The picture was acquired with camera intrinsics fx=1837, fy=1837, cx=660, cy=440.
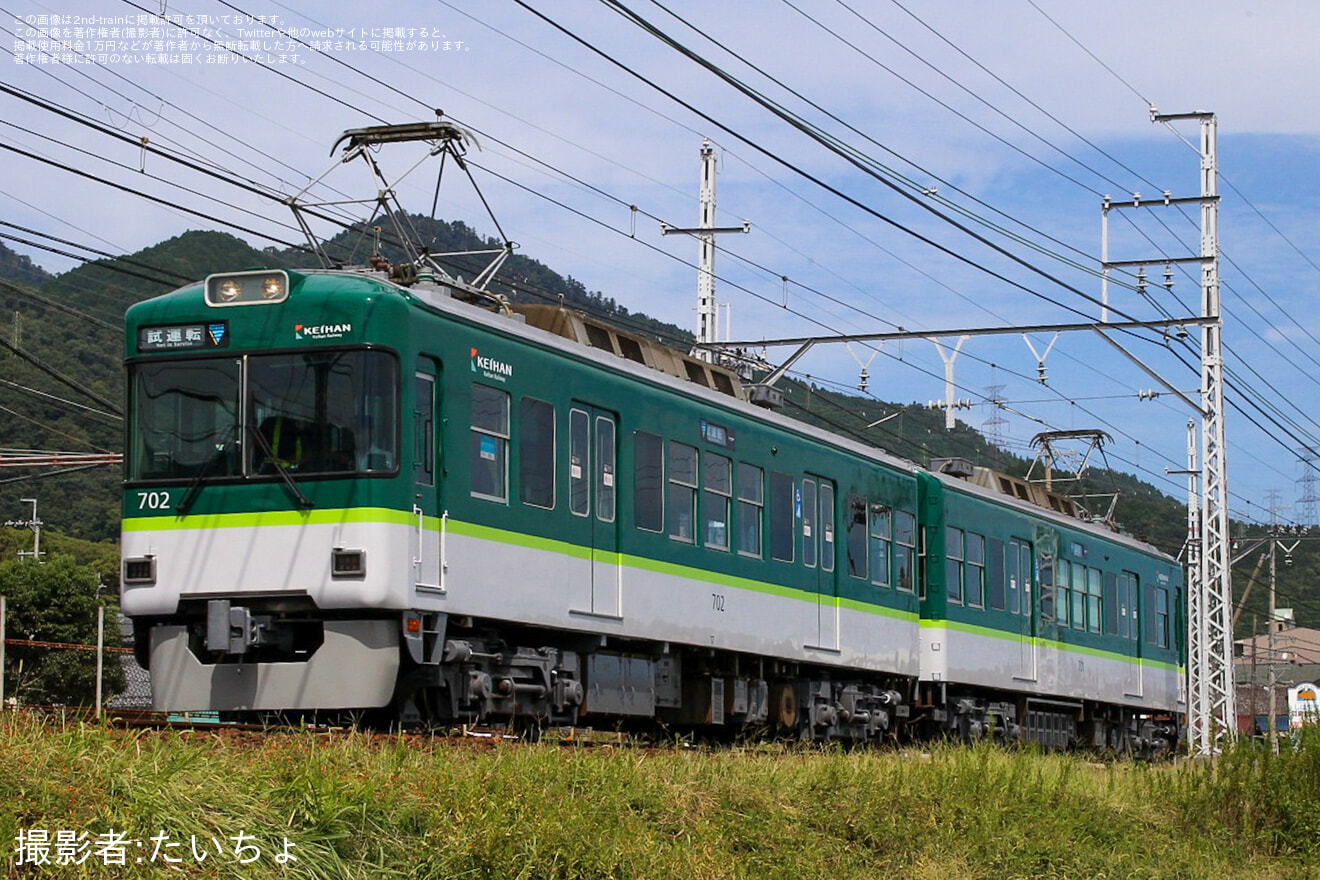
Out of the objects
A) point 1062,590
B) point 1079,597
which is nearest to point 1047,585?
point 1062,590

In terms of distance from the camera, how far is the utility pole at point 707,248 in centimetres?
3158

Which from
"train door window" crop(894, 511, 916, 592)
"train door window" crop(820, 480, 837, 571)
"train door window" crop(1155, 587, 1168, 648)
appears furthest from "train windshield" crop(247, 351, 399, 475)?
"train door window" crop(1155, 587, 1168, 648)

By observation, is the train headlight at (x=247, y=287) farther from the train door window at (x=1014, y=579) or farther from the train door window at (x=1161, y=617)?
the train door window at (x=1161, y=617)

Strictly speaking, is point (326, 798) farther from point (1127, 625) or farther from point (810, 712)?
point (1127, 625)

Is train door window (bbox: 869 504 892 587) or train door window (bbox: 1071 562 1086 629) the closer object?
train door window (bbox: 869 504 892 587)

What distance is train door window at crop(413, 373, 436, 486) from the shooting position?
1270cm

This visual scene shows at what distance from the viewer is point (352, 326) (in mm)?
12750

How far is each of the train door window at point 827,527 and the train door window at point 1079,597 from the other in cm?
819

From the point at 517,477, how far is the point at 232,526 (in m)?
2.17

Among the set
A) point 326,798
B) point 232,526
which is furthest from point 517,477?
point 326,798

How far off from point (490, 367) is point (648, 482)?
2576 mm

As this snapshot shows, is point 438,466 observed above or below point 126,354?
below

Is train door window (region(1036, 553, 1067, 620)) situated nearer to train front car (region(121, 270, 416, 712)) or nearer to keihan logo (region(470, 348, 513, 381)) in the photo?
keihan logo (region(470, 348, 513, 381))

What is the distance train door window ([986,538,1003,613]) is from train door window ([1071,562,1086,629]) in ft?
9.04
